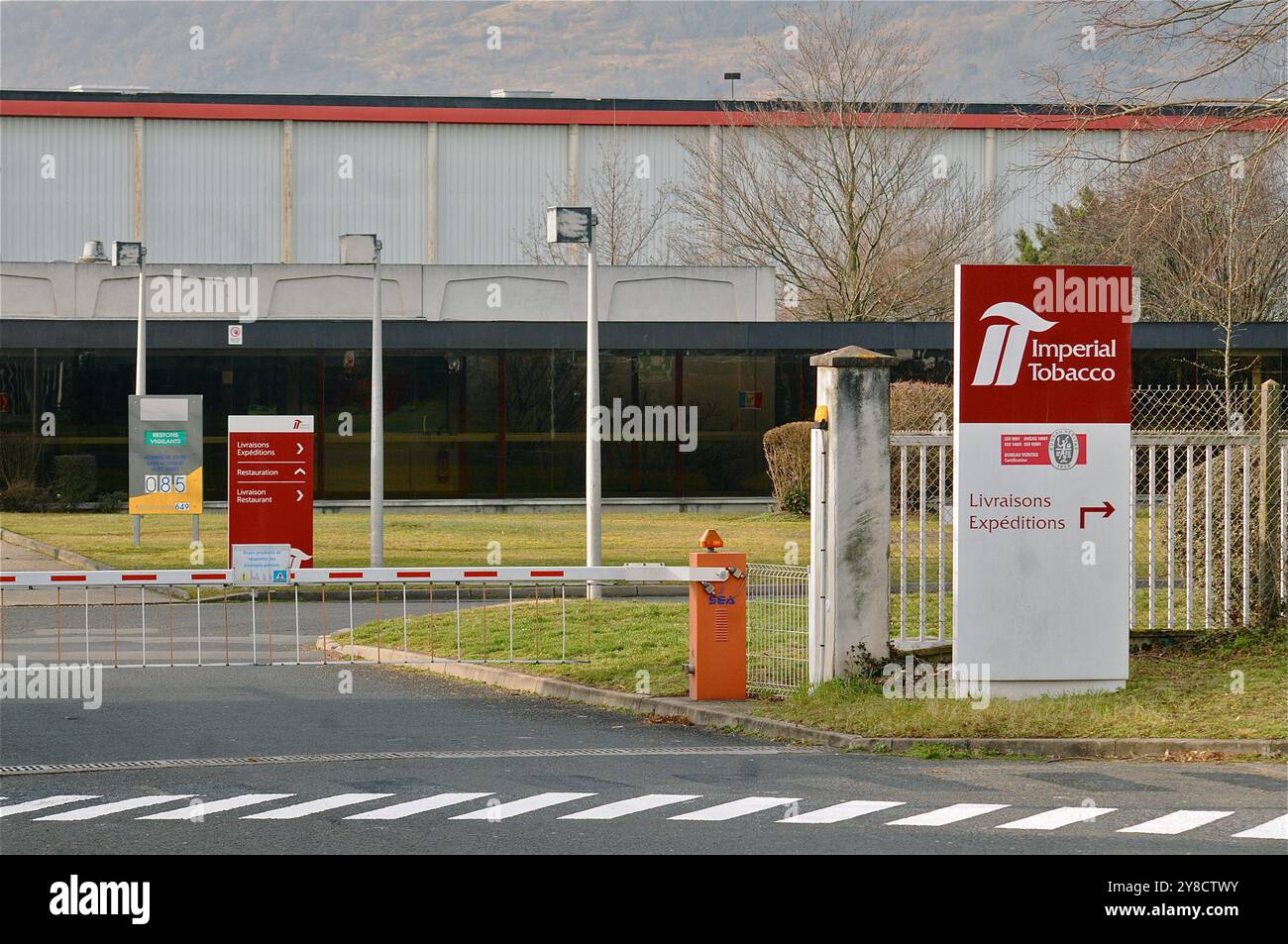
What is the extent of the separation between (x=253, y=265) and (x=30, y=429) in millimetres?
6174

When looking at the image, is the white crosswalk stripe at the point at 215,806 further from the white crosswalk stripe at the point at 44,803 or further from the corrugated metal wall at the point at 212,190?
the corrugated metal wall at the point at 212,190

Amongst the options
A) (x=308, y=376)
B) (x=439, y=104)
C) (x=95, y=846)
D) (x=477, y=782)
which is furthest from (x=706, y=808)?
(x=439, y=104)

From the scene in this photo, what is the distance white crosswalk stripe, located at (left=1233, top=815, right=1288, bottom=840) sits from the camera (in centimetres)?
781

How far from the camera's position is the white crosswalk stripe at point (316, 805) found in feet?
27.7

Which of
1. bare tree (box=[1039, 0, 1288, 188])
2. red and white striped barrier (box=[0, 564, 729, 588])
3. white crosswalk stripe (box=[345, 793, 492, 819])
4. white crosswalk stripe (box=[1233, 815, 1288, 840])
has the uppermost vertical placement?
bare tree (box=[1039, 0, 1288, 188])

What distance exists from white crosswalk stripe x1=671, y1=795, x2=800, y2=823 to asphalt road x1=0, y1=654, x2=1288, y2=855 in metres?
0.02

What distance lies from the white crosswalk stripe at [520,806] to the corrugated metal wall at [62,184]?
47854mm

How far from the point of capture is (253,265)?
38.1 meters

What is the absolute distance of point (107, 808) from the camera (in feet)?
28.5

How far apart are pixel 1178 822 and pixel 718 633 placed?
184 inches

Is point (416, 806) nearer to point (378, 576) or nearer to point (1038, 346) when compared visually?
point (378, 576)

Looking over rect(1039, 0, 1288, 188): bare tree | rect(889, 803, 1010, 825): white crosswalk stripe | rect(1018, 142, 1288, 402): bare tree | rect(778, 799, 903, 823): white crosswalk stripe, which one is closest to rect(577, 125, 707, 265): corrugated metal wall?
rect(1018, 142, 1288, 402): bare tree

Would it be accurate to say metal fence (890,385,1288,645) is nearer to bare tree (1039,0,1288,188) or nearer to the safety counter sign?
bare tree (1039,0,1288,188)

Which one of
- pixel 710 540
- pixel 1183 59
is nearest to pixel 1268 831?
pixel 710 540
